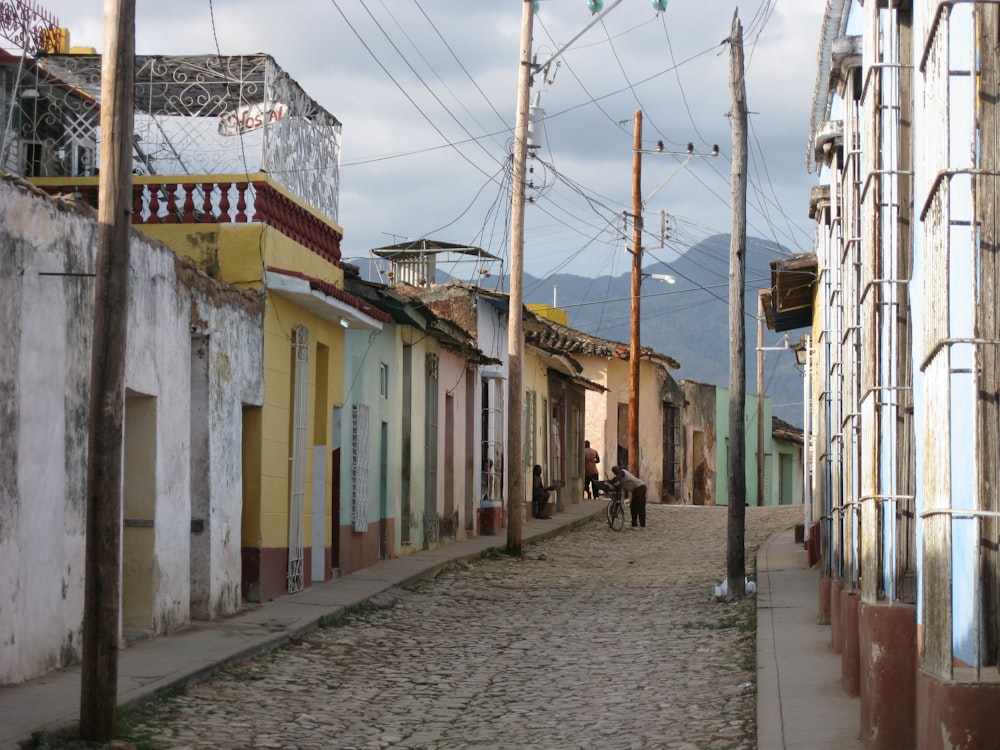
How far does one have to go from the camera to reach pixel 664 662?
1066 centimetres

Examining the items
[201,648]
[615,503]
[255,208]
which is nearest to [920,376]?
[201,648]

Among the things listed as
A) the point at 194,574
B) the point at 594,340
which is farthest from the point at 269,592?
the point at 594,340

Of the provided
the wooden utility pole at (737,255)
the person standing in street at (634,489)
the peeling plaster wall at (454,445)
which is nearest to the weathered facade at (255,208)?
the wooden utility pole at (737,255)

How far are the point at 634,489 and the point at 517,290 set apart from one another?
22.5 feet

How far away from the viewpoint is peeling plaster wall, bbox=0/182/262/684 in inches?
333

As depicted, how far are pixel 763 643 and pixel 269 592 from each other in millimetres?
5185

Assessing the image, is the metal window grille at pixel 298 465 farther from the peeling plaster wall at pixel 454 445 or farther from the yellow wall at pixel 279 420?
the peeling plaster wall at pixel 454 445

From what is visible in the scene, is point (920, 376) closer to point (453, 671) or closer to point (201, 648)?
point (453, 671)

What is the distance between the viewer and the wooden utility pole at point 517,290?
65.3 feet

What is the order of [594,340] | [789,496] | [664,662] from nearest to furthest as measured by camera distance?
[664,662] < [594,340] < [789,496]

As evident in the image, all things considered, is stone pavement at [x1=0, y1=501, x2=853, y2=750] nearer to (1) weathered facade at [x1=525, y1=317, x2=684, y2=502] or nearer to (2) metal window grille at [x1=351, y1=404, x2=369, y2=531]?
(2) metal window grille at [x1=351, y1=404, x2=369, y2=531]

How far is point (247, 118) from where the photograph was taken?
13.7 metres

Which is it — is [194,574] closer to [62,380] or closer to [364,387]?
[62,380]

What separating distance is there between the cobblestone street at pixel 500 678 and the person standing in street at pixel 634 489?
8781 millimetres
